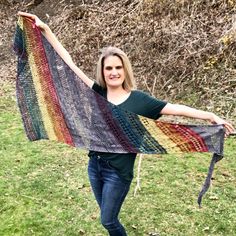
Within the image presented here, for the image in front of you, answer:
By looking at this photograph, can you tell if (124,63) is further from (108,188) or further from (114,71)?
(108,188)

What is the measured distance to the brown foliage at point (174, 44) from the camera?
709 centimetres

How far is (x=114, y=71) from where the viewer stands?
9.59ft

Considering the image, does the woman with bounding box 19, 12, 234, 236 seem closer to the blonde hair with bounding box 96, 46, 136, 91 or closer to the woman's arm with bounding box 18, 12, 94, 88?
the blonde hair with bounding box 96, 46, 136, 91

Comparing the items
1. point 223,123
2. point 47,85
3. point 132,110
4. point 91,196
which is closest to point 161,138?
point 132,110

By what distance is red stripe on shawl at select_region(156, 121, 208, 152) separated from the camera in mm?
3010

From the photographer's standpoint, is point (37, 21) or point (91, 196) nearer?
point (37, 21)

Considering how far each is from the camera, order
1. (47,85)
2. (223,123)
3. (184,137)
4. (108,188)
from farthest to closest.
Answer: (47,85), (184,137), (108,188), (223,123)

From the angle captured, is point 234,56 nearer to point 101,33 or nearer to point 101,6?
point 101,33

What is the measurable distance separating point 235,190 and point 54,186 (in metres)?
1.85

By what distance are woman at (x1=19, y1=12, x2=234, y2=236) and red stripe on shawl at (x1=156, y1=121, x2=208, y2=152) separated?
15 centimetres

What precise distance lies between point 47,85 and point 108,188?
3.35ft

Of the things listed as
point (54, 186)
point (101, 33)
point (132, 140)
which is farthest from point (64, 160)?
point (101, 33)

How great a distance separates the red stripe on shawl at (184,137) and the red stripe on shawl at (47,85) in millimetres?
772

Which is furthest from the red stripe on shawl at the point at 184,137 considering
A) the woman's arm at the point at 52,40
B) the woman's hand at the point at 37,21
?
the woman's hand at the point at 37,21
